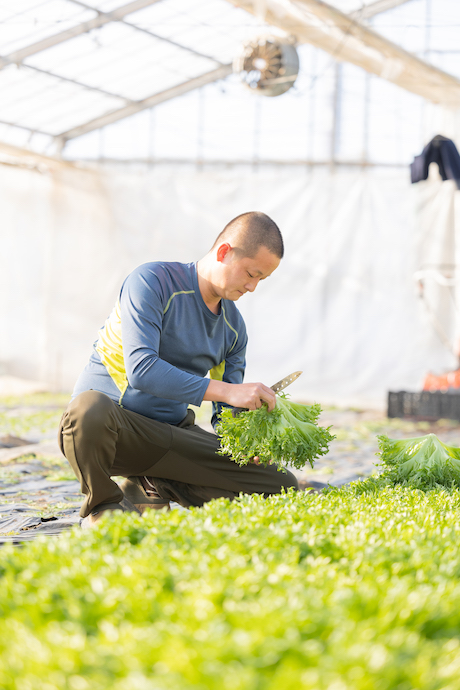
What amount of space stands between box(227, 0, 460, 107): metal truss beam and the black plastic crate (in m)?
4.40

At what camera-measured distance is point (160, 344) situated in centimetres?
399

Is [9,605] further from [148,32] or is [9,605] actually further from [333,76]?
[333,76]

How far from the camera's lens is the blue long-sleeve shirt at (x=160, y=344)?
3.52 meters

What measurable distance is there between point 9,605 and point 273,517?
1.10 metres

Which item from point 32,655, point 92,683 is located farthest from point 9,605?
point 92,683

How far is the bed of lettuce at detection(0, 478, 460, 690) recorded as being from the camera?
1.41 meters

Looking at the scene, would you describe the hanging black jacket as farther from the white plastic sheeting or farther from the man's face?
the man's face

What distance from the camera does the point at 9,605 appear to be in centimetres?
177

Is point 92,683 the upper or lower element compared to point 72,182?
lower

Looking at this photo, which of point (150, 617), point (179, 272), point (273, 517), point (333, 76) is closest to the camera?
point (150, 617)

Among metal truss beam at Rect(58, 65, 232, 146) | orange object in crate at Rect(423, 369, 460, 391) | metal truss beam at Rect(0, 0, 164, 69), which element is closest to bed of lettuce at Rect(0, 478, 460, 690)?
orange object in crate at Rect(423, 369, 460, 391)

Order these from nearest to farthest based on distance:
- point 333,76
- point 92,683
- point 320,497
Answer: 1. point 92,683
2. point 320,497
3. point 333,76

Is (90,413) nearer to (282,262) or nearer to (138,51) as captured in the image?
(138,51)

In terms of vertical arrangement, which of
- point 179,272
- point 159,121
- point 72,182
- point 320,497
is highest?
point 159,121
